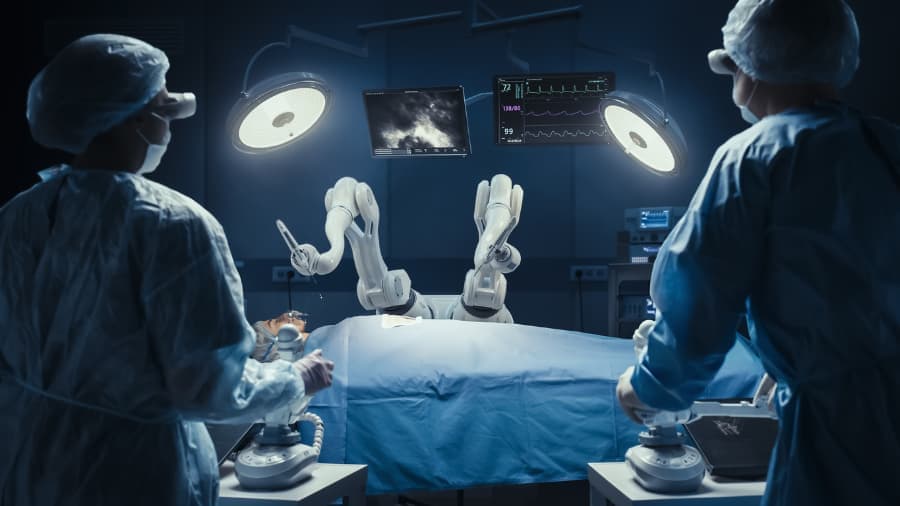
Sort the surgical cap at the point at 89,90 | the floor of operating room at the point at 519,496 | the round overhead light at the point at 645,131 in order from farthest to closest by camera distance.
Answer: the floor of operating room at the point at 519,496 → the round overhead light at the point at 645,131 → the surgical cap at the point at 89,90

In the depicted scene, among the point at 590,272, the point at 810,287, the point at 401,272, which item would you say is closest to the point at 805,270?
the point at 810,287

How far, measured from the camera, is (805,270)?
115 centimetres

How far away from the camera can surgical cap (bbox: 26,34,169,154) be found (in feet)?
4.05

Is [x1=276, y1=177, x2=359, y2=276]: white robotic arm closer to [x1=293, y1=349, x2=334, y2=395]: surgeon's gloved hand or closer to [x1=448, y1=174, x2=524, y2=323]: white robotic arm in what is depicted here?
[x1=448, y1=174, x2=524, y2=323]: white robotic arm

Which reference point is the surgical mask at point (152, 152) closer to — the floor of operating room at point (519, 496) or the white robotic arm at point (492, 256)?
the white robotic arm at point (492, 256)

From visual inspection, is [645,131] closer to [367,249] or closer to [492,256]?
[492,256]

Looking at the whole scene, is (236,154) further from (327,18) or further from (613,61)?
(613,61)

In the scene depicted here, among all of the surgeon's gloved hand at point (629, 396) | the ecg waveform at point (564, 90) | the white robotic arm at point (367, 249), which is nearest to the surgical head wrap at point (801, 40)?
the surgeon's gloved hand at point (629, 396)

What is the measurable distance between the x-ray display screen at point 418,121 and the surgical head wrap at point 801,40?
7.95ft

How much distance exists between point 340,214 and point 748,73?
1793mm

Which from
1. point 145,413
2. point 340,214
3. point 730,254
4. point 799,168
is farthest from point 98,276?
point 340,214

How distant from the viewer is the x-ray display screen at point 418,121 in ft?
12.2

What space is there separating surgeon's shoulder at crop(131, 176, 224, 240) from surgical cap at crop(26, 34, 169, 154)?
0.13 metres

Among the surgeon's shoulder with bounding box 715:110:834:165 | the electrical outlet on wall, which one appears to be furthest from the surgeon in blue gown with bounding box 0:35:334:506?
the electrical outlet on wall
